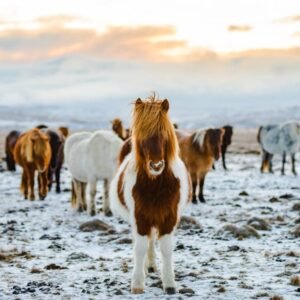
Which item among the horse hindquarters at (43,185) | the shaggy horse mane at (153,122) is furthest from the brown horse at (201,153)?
the shaggy horse mane at (153,122)

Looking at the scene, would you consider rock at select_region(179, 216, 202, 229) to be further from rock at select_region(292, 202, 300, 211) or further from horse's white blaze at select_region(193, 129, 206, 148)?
horse's white blaze at select_region(193, 129, 206, 148)

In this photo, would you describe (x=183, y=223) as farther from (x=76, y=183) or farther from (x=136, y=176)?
(x=136, y=176)

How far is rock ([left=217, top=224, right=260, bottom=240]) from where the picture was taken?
10.3 metres

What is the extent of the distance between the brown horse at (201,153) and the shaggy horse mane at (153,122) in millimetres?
9216

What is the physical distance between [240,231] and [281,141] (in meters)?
14.6

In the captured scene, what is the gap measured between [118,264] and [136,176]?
209cm

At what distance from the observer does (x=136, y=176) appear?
6.79 m

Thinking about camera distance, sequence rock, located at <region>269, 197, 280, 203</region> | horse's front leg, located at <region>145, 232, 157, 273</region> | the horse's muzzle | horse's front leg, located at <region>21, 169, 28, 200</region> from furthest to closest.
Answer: horse's front leg, located at <region>21, 169, 28, 200</region> → rock, located at <region>269, 197, 280, 203</region> → horse's front leg, located at <region>145, 232, 157, 273</region> → the horse's muzzle

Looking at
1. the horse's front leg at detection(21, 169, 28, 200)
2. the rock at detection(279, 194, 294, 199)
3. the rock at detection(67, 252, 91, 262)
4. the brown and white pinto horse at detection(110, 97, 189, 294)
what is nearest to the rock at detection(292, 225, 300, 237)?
the rock at detection(67, 252, 91, 262)

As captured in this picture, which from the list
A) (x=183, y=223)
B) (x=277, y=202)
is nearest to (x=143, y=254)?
(x=183, y=223)

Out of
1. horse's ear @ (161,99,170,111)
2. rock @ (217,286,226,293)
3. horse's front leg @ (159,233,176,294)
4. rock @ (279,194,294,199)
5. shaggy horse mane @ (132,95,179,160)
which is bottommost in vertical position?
rock @ (279,194,294,199)

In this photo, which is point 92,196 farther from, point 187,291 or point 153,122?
point 153,122

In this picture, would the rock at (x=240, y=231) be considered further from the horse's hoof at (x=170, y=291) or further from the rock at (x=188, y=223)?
the horse's hoof at (x=170, y=291)

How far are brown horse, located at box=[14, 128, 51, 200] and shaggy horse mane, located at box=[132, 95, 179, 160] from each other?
963 cm
